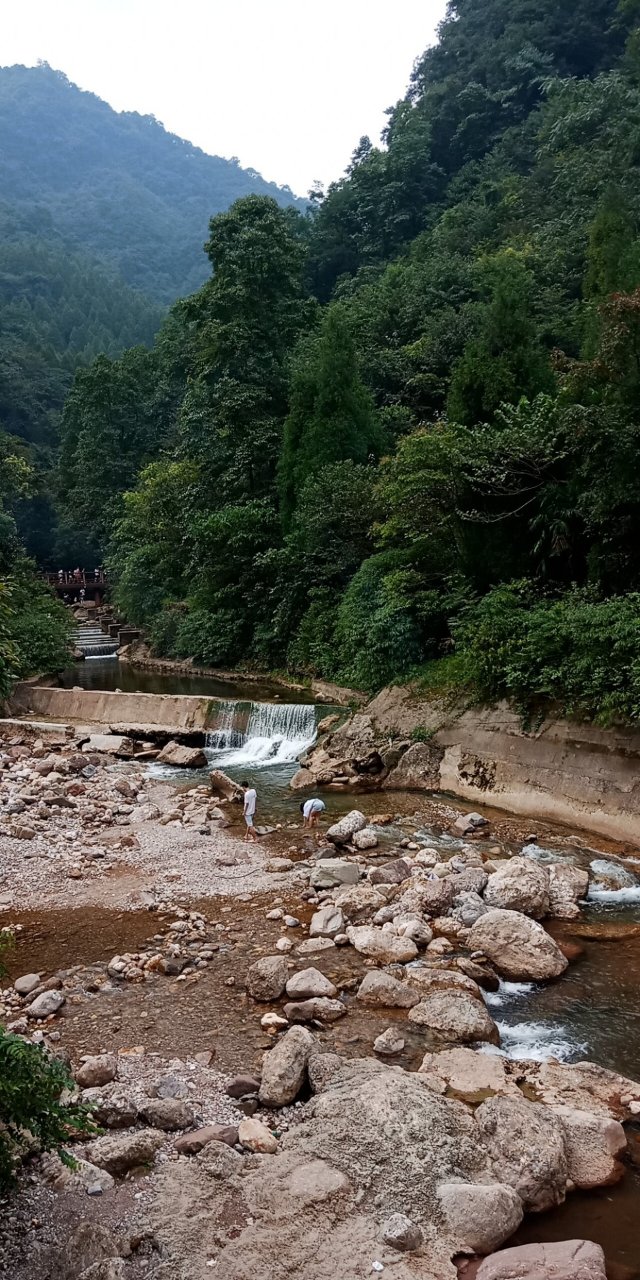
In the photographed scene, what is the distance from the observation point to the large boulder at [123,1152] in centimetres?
520

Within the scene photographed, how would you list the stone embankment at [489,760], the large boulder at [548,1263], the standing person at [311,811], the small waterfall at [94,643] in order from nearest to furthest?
the large boulder at [548,1263], the stone embankment at [489,760], the standing person at [311,811], the small waterfall at [94,643]

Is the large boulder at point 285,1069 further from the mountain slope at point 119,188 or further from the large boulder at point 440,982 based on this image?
the mountain slope at point 119,188

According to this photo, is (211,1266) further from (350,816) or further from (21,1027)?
(350,816)

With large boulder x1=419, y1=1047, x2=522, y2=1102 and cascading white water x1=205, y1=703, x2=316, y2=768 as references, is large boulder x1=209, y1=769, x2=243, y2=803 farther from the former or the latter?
large boulder x1=419, y1=1047, x2=522, y2=1102

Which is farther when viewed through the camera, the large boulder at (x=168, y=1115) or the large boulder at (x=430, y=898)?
the large boulder at (x=430, y=898)

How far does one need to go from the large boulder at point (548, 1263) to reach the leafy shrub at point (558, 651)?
789cm

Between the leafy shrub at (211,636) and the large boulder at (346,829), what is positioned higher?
the leafy shrub at (211,636)

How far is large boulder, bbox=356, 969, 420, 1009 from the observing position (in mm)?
7516

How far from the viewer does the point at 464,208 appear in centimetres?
4009

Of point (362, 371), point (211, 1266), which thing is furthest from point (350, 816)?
point (362, 371)

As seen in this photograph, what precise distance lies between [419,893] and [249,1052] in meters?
3.44

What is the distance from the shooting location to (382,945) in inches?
337

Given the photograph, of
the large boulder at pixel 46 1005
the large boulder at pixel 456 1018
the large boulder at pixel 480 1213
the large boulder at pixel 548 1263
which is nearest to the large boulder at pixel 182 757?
the large boulder at pixel 46 1005

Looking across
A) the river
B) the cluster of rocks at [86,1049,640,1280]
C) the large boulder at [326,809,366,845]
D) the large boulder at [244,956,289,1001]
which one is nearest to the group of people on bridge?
the large boulder at [326,809,366,845]
